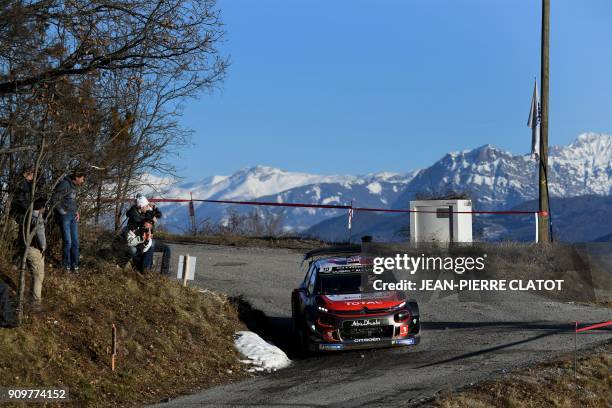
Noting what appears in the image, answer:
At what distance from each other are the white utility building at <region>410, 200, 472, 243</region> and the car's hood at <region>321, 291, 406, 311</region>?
13343 mm

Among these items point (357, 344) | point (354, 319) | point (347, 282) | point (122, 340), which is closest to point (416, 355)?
point (357, 344)

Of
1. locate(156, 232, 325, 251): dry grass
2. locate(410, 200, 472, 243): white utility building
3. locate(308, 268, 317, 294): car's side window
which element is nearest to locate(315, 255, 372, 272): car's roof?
locate(308, 268, 317, 294): car's side window

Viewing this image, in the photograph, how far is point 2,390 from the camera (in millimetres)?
10672

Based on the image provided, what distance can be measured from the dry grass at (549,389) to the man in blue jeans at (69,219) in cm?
677

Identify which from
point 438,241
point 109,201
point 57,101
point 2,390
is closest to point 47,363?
point 2,390

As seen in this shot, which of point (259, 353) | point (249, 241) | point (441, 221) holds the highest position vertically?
point (441, 221)

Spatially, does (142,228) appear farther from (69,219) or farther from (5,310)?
(5,310)

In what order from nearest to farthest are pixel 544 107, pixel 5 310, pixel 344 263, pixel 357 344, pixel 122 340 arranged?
1. pixel 5 310
2. pixel 122 340
3. pixel 357 344
4. pixel 344 263
5. pixel 544 107

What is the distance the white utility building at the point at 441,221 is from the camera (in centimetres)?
2861

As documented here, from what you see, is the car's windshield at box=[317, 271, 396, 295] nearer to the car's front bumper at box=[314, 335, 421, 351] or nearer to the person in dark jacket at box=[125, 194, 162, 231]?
the car's front bumper at box=[314, 335, 421, 351]

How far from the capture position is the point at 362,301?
14836 mm

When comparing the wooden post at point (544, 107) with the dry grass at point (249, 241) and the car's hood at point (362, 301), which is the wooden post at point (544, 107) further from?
the car's hood at point (362, 301)

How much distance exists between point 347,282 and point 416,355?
191cm

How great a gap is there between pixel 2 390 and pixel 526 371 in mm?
6513
